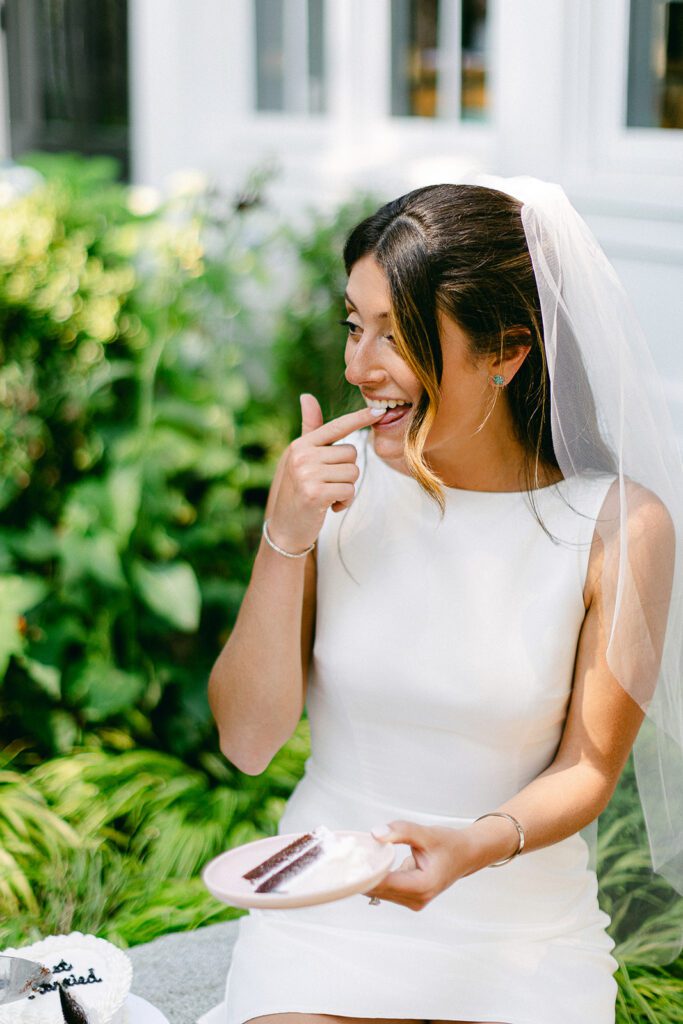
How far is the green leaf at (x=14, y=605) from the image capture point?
3367 millimetres

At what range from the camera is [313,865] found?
161 centimetres

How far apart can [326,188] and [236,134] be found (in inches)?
27.0

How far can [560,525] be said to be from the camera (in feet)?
6.71

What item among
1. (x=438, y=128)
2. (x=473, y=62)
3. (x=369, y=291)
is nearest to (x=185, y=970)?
(x=369, y=291)

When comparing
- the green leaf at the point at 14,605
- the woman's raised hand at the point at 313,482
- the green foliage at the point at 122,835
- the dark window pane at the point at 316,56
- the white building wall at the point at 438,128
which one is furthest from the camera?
the dark window pane at the point at 316,56

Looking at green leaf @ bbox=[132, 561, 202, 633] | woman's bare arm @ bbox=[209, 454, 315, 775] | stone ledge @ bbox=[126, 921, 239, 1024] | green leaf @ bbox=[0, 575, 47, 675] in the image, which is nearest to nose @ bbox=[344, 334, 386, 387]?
woman's bare arm @ bbox=[209, 454, 315, 775]

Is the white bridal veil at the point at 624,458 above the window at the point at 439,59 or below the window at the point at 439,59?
below

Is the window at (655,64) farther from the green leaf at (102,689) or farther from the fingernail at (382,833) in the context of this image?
the fingernail at (382,833)

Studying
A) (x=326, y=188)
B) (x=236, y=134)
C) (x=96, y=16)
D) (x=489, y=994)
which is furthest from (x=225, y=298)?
(x=489, y=994)

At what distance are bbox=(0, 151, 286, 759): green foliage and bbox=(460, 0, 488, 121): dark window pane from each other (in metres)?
0.77

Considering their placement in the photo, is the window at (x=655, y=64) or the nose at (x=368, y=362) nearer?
the nose at (x=368, y=362)

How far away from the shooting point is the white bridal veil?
75.0 inches

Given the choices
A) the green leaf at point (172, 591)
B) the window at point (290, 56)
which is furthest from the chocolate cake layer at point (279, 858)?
the window at point (290, 56)

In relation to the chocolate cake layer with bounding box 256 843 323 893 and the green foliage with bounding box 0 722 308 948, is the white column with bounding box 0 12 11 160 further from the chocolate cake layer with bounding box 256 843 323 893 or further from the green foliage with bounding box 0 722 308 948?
the chocolate cake layer with bounding box 256 843 323 893
